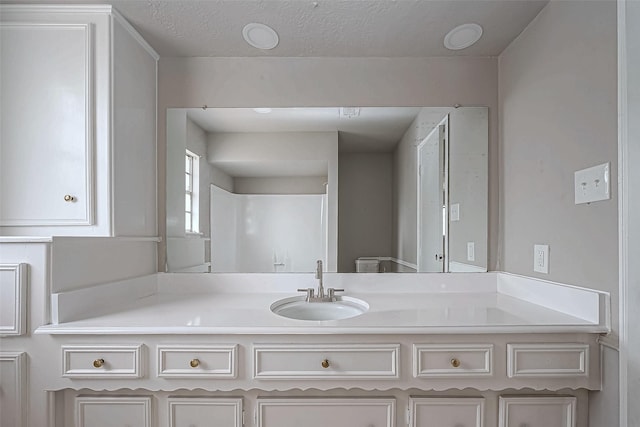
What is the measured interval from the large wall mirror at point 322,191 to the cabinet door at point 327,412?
27.8 inches

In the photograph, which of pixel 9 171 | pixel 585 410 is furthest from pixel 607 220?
pixel 9 171

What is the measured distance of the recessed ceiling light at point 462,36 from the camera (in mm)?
1645

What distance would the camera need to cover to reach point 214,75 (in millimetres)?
1889

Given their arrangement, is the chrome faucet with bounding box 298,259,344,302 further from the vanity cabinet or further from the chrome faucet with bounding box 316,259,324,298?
the vanity cabinet

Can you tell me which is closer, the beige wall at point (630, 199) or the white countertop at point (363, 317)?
the beige wall at point (630, 199)

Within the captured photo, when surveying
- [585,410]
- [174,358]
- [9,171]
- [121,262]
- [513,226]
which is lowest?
[585,410]

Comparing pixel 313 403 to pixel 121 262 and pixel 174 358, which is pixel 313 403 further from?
pixel 121 262

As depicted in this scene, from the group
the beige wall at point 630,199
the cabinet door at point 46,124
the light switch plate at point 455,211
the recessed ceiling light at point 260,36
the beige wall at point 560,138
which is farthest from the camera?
the light switch plate at point 455,211

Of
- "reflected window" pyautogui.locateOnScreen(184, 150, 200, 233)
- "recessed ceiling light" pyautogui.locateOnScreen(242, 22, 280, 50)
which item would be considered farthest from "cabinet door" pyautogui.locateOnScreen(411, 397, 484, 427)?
"recessed ceiling light" pyautogui.locateOnScreen(242, 22, 280, 50)

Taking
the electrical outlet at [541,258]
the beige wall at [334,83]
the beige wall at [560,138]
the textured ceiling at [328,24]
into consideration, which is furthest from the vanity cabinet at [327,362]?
the textured ceiling at [328,24]

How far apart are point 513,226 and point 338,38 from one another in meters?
1.25

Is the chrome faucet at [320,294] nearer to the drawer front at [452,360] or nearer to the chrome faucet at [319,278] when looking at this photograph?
the chrome faucet at [319,278]

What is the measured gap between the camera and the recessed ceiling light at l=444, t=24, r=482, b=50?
164 centimetres

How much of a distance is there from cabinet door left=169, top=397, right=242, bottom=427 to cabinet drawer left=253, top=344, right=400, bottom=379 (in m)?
0.19
